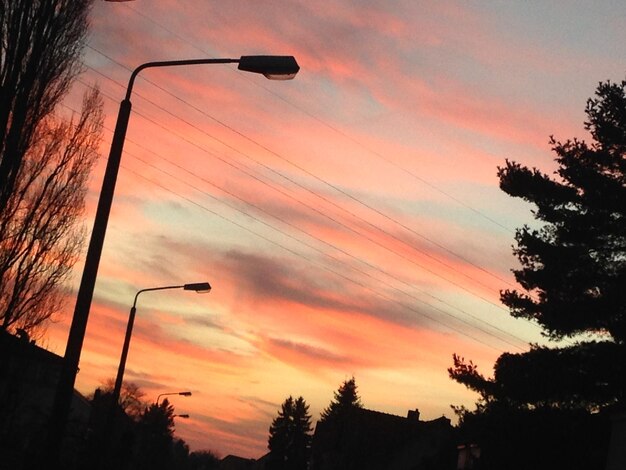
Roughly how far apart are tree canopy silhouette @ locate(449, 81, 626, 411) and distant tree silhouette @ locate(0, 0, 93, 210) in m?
17.5

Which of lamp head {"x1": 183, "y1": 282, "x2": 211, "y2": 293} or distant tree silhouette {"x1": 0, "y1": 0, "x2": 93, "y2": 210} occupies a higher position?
distant tree silhouette {"x1": 0, "y1": 0, "x2": 93, "y2": 210}

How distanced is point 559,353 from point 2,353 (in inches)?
814

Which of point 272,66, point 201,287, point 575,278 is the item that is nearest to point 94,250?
point 272,66

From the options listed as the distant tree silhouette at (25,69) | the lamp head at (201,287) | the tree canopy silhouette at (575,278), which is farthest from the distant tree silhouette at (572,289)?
the distant tree silhouette at (25,69)

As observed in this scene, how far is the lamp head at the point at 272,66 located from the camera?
13.6m

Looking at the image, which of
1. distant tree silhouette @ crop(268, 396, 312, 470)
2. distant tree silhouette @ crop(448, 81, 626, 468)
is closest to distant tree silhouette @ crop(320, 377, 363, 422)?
distant tree silhouette @ crop(268, 396, 312, 470)

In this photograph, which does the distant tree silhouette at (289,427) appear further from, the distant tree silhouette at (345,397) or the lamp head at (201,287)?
the lamp head at (201,287)

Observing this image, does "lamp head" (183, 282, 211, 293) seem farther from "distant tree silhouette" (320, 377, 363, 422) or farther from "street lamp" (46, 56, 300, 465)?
"distant tree silhouette" (320, 377, 363, 422)

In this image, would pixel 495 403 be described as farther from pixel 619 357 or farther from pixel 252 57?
pixel 252 57

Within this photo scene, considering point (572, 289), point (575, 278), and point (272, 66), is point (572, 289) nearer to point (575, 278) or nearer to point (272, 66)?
point (575, 278)

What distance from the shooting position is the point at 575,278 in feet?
106

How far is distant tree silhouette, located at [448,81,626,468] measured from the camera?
31203 mm

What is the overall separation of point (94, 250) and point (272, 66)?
152 inches

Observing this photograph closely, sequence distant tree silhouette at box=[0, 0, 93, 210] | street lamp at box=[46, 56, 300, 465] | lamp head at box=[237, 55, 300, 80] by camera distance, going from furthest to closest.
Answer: distant tree silhouette at box=[0, 0, 93, 210], lamp head at box=[237, 55, 300, 80], street lamp at box=[46, 56, 300, 465]
